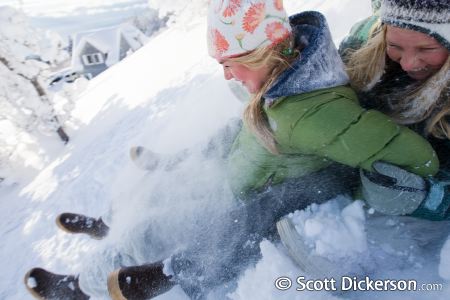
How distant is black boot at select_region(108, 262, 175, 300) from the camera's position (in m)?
1.96

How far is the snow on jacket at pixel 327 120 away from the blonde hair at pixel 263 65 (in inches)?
1.9

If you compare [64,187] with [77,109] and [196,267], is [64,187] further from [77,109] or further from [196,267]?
[77,109]

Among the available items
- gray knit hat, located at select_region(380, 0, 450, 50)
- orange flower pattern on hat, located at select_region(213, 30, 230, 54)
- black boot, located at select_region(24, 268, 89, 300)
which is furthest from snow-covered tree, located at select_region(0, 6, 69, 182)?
gray knit hat, located at select_region(380, 0, 450, 50)

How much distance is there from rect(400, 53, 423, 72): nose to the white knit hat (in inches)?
23.0

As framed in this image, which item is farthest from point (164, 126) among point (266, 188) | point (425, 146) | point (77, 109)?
point (77, 109)

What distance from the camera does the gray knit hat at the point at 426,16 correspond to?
56.3 inches

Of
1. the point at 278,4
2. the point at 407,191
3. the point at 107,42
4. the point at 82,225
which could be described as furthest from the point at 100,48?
the point at 407,191

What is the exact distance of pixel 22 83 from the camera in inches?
439

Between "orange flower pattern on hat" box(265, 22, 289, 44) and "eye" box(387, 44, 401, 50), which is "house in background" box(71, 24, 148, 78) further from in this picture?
"eye" box(387, 44, 401, 50)

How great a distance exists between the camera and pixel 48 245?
3816 mm

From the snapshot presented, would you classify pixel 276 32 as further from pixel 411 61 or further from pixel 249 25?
pixel 411 61

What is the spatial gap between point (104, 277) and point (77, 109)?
13.0 m

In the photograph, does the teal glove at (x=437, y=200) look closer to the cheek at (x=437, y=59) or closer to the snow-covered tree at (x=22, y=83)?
the cheek at (x=437, y=59)

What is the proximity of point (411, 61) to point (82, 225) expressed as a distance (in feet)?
8.48
